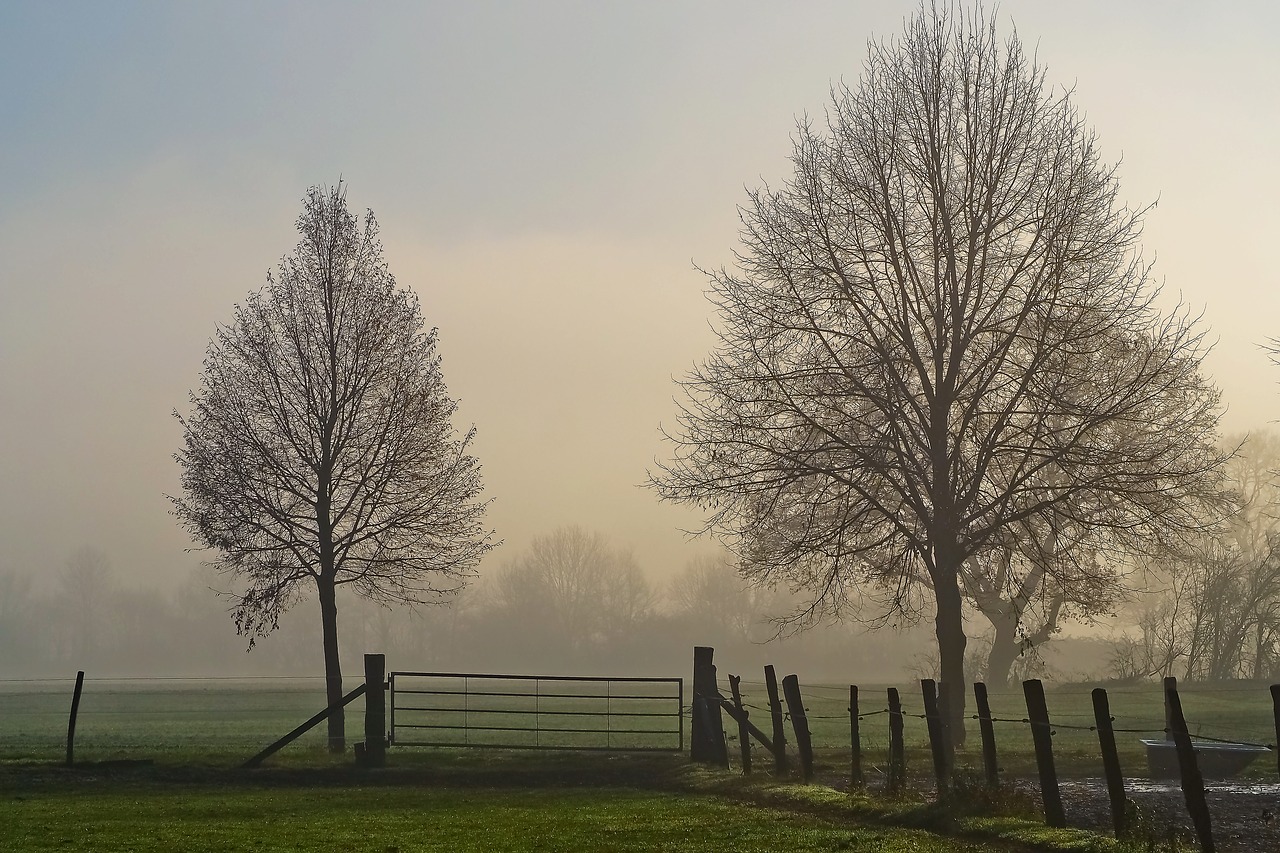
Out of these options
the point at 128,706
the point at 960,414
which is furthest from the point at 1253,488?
the point at 128,706

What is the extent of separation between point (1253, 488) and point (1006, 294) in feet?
143

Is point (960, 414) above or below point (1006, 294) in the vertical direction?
below

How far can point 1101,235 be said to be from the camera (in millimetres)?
21906

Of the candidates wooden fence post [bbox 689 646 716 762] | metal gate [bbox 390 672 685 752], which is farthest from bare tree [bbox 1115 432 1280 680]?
wooden fence post [bbox 689 646 716 762]

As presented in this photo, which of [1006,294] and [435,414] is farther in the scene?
[435,414]

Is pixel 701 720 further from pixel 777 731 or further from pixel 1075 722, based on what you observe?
pixel 1075 722

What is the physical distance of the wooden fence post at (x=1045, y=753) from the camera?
41.6ft

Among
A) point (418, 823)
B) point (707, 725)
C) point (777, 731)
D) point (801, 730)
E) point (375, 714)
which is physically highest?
point (375, 714)

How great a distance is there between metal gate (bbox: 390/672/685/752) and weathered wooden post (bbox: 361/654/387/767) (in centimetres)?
30

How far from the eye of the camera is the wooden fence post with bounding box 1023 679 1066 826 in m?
12.7

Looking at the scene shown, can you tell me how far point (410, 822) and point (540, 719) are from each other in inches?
1383

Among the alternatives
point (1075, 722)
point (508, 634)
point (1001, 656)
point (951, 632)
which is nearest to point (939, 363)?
point (951, 632)

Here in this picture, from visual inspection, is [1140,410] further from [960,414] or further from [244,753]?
[244,753]

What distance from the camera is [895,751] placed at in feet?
53.4
